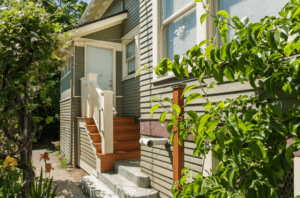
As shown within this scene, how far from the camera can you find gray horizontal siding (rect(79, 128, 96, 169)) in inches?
243

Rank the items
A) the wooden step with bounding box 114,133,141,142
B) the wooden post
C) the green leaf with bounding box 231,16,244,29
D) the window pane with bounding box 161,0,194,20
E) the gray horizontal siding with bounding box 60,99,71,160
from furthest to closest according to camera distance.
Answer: the gray horizontal siding with bounding box 60,99,71,160, the wooden step with bounding box 114,133,141,142, the window pane with bounding box 161,0,194,20, the wooden post, the green leaf with bounding box 231,16,244,29

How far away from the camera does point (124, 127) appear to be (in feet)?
21.4

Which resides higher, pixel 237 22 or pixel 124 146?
pixel 237 22

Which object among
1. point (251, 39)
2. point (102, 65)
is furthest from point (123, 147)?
point (251, 39)

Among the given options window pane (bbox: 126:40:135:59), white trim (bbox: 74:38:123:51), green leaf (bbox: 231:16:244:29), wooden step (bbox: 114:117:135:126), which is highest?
white trim (bbox: 74:38:123:51)

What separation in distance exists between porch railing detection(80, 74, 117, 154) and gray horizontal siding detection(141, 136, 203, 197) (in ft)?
4.98

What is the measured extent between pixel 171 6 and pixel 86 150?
196 inches

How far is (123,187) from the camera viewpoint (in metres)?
4.11

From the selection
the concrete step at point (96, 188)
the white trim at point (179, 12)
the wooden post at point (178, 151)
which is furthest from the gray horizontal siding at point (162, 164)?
the white trim at point (179, 12)

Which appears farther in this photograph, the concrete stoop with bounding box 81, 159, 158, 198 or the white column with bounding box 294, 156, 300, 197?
the concrete stoop with bounding box 81, 159, 158, 198

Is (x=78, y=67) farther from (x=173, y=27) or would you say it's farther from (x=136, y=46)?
(x=173, y=27)

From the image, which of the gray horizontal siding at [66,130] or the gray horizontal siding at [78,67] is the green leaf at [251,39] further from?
the gray horizontal siding at [66,130]

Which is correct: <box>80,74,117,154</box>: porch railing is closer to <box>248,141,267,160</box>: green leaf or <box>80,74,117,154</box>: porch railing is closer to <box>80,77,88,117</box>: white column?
<box>80,77,88,117</box>: white column

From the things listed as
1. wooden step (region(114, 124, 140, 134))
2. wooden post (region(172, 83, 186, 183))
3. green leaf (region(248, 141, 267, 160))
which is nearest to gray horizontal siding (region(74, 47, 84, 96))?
wooden step (region(114, 124, 140, 134))
